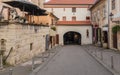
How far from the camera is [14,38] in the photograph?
18.6 m

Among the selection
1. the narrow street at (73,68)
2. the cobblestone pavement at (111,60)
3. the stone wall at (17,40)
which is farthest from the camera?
the stone wall at (17,40)

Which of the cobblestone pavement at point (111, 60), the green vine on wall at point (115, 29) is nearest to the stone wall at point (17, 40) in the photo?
the cobblestone pavement at point (111, 60)

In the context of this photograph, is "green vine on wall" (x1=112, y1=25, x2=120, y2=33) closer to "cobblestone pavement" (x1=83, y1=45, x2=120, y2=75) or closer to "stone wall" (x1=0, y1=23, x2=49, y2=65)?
"cobblestone pavement" (x1=83, y1=45, x2=120, y2=75)

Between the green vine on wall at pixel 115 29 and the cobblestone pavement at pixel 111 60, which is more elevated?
the green vine on wall at pixel 115 29

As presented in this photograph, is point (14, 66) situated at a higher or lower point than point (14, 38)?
lower

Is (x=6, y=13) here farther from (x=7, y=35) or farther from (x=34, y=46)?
(x=7, y=35)

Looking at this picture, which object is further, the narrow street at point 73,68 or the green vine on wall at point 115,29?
the green vine on wall at point 115,29

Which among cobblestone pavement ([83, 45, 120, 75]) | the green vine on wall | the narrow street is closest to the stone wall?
the narrow street

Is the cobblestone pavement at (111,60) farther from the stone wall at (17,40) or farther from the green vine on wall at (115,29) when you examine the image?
the stone wall at (17,40)

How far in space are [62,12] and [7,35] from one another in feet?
160

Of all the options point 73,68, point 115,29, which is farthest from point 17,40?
point 115,29

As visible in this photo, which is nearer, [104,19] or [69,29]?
[104,19]

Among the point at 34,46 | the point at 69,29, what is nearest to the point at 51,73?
the point at 34,46

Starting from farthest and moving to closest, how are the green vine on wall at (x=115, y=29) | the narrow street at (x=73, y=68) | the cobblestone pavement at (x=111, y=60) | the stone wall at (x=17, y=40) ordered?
the green vine on wall at (x=115, y=29)
the stone wall at (x=17, y=40)
the cobblestone pavement at (x=111, y=60)
the narrow street at (x=73, y=68)
